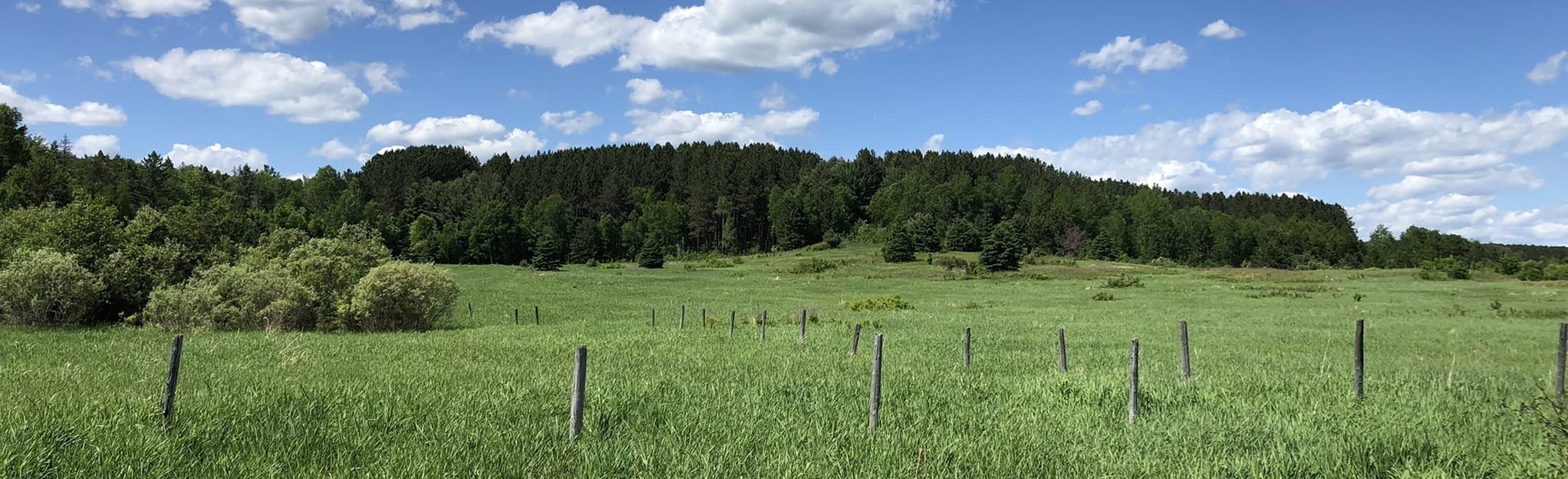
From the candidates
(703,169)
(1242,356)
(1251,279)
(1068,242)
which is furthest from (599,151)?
(1242,356)

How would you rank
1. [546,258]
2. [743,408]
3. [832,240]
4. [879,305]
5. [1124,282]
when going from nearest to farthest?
[743,408] → [879,305] → [1124,282] → [546,258] → [832,240]

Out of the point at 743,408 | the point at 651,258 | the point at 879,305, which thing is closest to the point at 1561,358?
the point at 743,408

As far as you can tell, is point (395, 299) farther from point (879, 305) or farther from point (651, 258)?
point (651, 258)

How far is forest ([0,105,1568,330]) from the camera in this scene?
10044 centimetres

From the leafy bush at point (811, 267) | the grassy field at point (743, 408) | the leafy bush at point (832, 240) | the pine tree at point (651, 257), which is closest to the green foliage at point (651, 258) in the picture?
the pine tree at point (651, 257)

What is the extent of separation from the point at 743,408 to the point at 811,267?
269 feet

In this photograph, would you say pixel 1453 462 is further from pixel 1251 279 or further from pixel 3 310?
pixel 1251 279

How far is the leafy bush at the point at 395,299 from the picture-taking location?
25.8m

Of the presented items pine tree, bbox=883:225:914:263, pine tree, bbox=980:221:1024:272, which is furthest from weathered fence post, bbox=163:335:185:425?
pine tree, bbox=883:225:914:263

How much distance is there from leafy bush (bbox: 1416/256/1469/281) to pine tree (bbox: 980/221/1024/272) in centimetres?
3904

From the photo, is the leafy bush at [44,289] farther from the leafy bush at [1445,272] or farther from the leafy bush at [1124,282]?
the leafy bush at [1445,272]

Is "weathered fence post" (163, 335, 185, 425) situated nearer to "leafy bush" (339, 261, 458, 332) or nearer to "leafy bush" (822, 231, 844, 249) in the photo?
"leafy bush" (339, 261, 458, 332)

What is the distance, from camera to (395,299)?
26.5 meters

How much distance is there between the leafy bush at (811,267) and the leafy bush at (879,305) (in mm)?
42520
